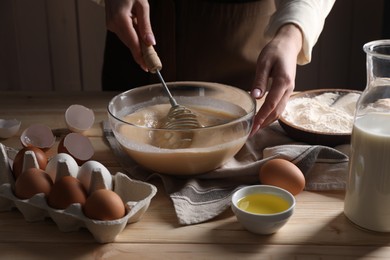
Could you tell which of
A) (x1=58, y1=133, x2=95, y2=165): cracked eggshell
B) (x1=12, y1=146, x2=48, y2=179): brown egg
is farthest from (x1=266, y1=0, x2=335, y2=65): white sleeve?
(x1=12, y1=146, x2=48, y2=179): brown egg

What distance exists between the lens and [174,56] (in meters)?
1.80

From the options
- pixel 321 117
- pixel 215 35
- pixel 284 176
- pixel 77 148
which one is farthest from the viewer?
pixel 215 35

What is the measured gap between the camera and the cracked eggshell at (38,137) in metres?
1.32

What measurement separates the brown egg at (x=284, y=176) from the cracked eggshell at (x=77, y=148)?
0.38m

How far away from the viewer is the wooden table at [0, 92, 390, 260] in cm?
96

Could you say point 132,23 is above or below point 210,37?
above

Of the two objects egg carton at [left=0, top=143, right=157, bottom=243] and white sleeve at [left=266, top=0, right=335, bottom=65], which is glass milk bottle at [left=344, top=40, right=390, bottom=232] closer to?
egg carton at [left=0, top=143, right=157, bottom=243]

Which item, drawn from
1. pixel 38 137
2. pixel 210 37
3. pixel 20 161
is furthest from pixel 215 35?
pixel 20 161

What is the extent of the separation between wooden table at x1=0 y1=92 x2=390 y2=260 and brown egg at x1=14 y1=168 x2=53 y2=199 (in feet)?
0.19

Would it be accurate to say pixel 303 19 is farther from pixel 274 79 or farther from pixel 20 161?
pixel 20 161

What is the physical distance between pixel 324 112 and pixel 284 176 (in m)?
0.34

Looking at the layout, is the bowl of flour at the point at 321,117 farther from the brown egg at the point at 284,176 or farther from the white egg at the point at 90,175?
the white egg at the point at 90,175

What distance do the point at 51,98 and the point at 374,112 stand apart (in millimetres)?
985

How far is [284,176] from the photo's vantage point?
1.11m
